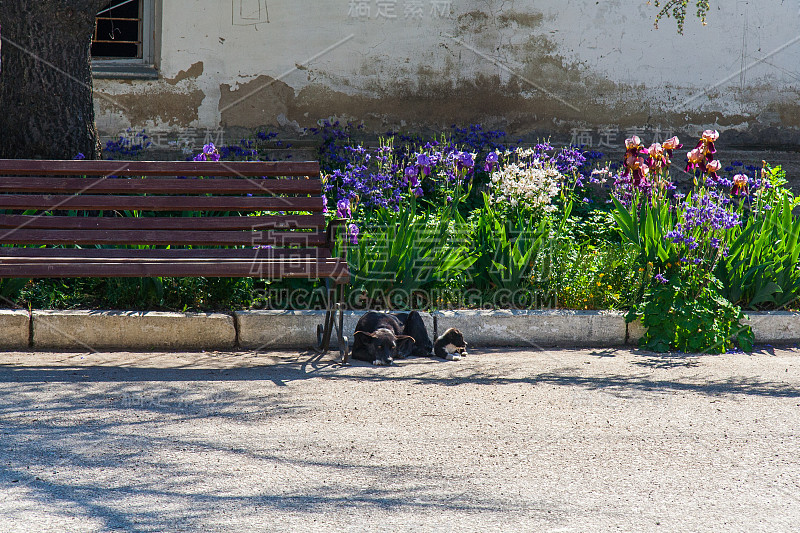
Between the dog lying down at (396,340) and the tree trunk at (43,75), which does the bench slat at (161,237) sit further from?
the tree trunk at (43,75)

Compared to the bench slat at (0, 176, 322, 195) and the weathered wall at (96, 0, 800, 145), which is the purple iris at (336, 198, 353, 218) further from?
the weathered wall at (96, 0, 800, 145)

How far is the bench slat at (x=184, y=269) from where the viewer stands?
14.6 feet

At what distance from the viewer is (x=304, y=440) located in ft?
11.3

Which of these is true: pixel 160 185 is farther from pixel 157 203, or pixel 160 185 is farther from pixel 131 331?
pixel 131 331

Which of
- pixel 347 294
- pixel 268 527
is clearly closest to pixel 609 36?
pixel 347 294

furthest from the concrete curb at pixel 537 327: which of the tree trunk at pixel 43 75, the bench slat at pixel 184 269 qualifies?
the tree trunk at pixel 43 75

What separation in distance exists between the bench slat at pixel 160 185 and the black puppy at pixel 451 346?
4.19 feet

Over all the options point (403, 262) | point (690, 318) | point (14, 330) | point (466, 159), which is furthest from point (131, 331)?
point (690, 318)

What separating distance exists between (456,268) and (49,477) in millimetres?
3224

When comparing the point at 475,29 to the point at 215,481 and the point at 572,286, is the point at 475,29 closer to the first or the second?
the point at 572,286

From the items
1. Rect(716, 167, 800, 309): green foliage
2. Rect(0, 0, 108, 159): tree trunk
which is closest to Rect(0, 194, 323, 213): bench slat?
Rect(0, 0, 108, 159): tree trunk

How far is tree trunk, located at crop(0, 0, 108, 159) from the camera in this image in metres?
6.01

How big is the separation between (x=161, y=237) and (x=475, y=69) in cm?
509

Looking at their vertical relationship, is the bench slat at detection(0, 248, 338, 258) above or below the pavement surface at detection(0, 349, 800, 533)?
above
